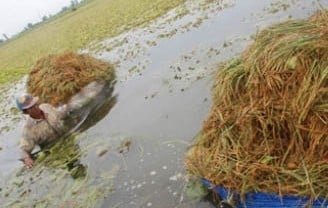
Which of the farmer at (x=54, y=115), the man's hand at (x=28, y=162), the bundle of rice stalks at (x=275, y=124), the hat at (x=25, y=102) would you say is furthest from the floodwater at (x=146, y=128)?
the hat at (x=25, y=102)

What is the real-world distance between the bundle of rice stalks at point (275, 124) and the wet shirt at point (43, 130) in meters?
4.03

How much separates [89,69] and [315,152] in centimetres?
757

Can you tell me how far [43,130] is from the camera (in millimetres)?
8312

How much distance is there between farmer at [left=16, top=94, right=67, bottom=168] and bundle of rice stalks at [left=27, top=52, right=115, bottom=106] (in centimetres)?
147

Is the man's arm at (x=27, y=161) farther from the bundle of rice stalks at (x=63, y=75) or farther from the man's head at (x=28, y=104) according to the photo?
the bundle of rice stalks at (x=63, y=75)

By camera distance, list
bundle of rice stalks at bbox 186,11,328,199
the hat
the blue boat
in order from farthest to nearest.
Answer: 1. the hat
2. bundle of rice stalks at bbox 186,11,328,199
3. the blue boat

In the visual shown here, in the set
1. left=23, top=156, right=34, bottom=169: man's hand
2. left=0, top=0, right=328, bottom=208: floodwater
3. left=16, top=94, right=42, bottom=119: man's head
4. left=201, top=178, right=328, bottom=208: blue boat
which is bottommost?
left=0, top=0, right=328, bottom=208: floodwater

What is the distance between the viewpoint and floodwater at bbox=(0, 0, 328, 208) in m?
6.19

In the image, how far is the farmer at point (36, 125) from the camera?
7777mm

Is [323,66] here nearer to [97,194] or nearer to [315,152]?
→ [315,152]

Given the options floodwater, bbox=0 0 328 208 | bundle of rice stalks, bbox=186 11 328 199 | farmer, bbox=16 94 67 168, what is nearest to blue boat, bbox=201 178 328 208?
bundle of rice stalks, bbox=186 11 328 199

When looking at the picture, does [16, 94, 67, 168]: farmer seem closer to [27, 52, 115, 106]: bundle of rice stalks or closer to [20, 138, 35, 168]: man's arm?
[20, 138, 35, 168]: man's arm

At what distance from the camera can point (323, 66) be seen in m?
4.36

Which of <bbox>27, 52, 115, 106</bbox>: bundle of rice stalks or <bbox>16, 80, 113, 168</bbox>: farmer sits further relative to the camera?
<bbox>27, 52, 115, 106</bbox>: bundle of rice stalks
